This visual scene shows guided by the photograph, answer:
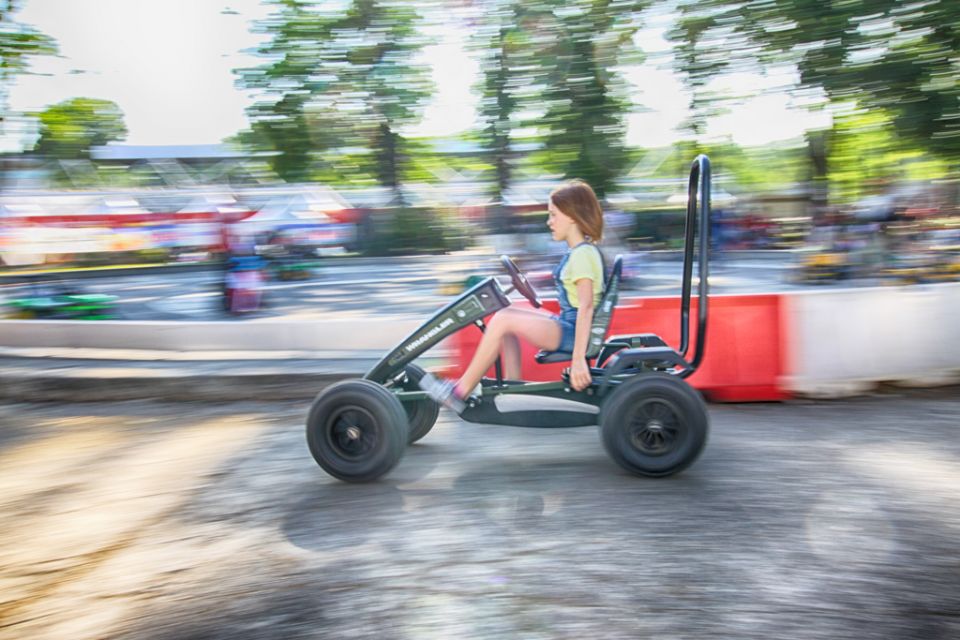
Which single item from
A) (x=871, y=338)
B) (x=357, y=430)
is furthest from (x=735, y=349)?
(x=357, y=430)

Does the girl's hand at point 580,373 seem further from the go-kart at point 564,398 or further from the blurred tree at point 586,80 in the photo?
the blurred tree at point 586,80

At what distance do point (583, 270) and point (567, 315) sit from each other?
0.30 metres

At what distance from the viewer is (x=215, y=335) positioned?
360 inches

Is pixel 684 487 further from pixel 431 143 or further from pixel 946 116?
pixel 431 143

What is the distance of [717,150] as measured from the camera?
16703mm

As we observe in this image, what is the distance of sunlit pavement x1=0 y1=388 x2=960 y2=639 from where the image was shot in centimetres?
288

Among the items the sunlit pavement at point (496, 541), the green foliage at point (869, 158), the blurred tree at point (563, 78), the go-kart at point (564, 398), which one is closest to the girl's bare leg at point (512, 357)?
the go-kart at point (564, 398)

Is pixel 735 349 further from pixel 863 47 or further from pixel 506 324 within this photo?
pixel 863 47

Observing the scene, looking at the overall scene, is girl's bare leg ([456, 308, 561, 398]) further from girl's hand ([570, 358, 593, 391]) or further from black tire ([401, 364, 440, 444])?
black tire ([401, 364, 440, 444])

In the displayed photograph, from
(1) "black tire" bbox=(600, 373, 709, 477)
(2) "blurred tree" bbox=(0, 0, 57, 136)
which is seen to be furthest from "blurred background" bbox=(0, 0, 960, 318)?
(1) "black tire" bbox=(600, 373, 709, 477)

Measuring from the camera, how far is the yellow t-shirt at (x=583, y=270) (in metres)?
4.21

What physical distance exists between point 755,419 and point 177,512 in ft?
12.4

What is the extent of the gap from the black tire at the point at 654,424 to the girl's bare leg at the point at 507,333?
0.46 m

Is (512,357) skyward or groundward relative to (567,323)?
groundward
